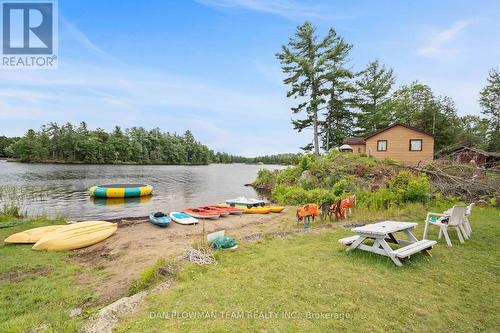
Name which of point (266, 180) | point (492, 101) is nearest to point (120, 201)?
point (266, 180)

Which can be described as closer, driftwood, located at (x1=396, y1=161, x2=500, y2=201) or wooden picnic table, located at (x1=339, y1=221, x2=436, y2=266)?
wooden picnic table, located at (x1=339, y1=221, x2=436, y2=266)

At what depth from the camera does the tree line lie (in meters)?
31.8

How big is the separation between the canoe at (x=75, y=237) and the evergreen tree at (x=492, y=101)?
52167 mm

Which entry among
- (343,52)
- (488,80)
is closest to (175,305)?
(343,52)

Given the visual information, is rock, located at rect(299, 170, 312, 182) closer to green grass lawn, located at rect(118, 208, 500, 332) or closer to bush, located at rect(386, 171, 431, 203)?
bush, located at rect(386, 171, 431, 203)

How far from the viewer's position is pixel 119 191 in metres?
23.4

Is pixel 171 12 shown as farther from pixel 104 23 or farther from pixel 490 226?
pixel 490 226

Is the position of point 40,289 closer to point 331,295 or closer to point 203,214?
point 331,295

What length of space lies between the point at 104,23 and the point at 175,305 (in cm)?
2262

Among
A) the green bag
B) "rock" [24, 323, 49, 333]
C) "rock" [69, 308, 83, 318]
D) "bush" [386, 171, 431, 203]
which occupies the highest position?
"bush" [386, 171, 431, 203]

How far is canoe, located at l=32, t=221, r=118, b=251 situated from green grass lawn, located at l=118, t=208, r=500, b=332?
18.5 feet

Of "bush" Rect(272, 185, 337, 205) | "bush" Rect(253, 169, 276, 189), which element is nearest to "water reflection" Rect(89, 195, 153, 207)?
"bush" Rect(272, 185, 337, 205)

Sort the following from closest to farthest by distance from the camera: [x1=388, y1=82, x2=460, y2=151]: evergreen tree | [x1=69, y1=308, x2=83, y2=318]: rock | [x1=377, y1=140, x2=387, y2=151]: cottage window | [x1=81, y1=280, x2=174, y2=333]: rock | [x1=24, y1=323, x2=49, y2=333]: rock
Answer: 1. [x1=81, y1=280, x2=174, y2=333]: rock
2. [x1=24, y1=323, x2=49, y2=333]: rock
3. [x1=69, y1=308, x2=83, y2=318]: rock
4. [x1=377, y1=140, x2=387, y2=151]: cottage window
5. [x1=388, y1=82, x2=460, y2=151]: evergreen tree

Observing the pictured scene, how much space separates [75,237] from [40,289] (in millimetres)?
3941
